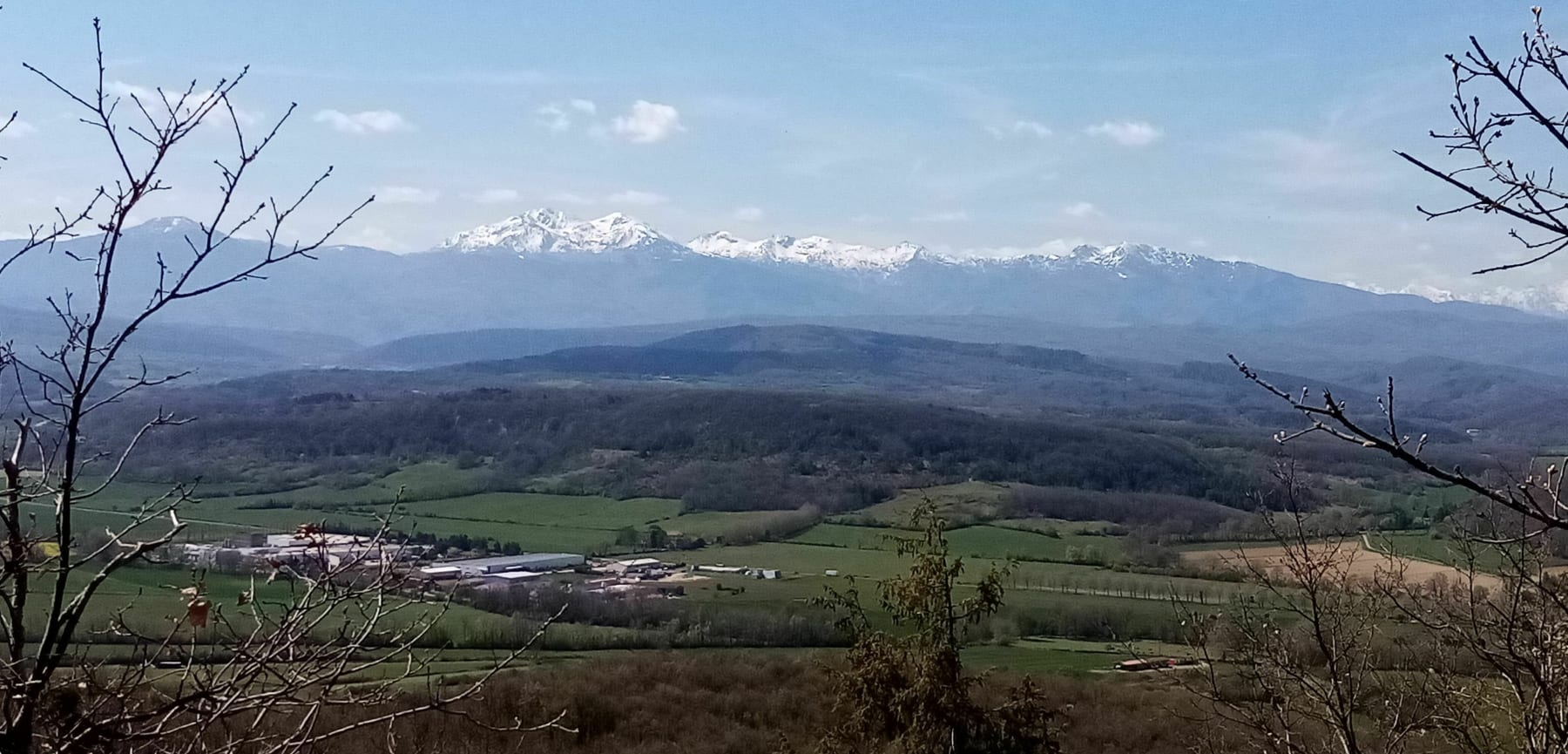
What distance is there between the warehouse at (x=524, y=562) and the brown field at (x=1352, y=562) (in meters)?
17.7

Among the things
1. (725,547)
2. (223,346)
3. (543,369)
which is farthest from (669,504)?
(223,346)

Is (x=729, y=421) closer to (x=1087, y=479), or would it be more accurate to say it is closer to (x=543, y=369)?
(x=1087, y=479)

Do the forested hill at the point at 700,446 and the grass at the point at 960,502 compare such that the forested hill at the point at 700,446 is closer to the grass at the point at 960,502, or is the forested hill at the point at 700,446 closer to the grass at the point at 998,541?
the grass at the point at 960,502

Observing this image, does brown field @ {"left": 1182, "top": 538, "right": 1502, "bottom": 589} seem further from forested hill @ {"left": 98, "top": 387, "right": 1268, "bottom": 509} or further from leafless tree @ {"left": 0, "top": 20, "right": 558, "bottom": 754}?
forested hill @ {"left": 98, "top": 387, "right": 1268, "bottom": 509}

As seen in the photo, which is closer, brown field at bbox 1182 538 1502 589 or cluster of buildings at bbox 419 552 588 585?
brown field at bbox 1182 538 1502 589

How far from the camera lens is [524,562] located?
104 ft

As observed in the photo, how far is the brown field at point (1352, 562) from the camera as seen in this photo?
21.5ft

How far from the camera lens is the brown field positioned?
21.5ft

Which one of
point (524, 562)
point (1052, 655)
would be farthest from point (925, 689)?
point (524, 562)

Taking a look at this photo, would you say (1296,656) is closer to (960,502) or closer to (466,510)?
(466,510)

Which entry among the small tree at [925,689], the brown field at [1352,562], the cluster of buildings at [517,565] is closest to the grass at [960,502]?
the brown field at [1352,562]

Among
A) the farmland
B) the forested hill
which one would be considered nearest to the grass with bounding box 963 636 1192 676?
the farmland

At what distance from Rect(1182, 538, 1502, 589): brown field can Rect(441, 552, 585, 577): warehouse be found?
57.9 ft

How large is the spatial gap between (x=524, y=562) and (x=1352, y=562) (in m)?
27.6
